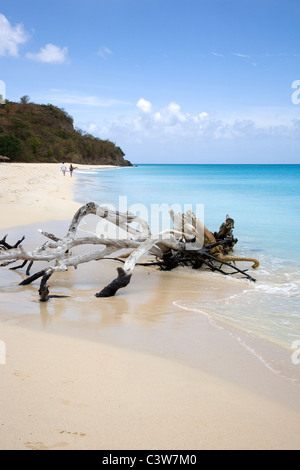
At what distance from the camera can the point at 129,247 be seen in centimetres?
546

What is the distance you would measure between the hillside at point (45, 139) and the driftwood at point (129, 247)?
5148cm

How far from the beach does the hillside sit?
177ft

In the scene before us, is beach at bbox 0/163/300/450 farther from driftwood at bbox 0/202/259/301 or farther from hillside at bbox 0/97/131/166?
hillside at bbox 0/97/131/166

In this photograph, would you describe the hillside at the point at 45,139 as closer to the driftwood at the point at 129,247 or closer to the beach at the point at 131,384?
the driftwood at the point at 129,247

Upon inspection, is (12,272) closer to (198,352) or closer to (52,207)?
(198,352)

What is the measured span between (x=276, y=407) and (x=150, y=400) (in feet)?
2.48

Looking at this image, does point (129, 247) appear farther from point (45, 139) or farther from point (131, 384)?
point (45, 139)

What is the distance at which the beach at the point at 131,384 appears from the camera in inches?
78.7

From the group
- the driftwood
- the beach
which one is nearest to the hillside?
the driftwood

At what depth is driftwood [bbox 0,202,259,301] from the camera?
4.69m

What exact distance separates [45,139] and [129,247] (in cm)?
7392

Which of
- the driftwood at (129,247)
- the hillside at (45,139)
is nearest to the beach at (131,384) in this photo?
the driftwood at (129,247)

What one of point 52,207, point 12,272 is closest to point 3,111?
point 52,207
